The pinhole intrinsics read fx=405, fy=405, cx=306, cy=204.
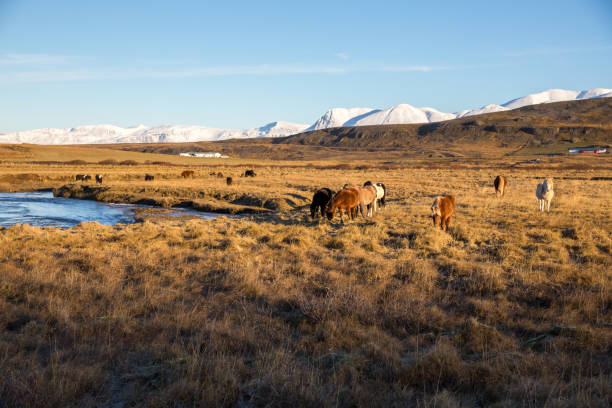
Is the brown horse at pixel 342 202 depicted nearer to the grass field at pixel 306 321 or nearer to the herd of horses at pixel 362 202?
the herd of horses at pixel 362 202

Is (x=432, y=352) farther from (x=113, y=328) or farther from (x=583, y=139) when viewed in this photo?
(x=583, y=139)

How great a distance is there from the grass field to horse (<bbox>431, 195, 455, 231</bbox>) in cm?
176

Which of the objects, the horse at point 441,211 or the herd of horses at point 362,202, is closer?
the horse at point 441,211

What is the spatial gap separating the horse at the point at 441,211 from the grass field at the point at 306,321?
5.79 feet

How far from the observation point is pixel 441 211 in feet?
44.1

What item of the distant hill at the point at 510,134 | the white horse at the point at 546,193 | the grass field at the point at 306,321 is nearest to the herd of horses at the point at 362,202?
the white horse at the point at 546,193

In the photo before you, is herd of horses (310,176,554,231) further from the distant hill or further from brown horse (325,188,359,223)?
the distant hill

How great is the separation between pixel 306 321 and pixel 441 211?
914 cm

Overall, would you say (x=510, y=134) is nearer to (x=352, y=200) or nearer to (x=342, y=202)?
(x=352, y=200)

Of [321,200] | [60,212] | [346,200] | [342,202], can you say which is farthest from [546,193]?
[60,212]

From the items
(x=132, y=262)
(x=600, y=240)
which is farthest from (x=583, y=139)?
(x=132, y=262)

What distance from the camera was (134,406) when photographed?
11.9 ft

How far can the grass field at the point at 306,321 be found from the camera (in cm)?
378

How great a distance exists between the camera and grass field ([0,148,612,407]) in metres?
3.78
